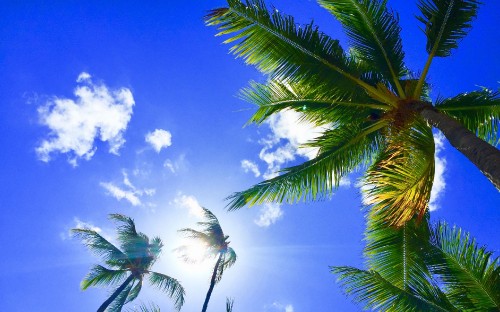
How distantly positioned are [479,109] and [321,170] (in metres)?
3.71

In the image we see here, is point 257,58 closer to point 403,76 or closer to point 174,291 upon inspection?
point 403,76

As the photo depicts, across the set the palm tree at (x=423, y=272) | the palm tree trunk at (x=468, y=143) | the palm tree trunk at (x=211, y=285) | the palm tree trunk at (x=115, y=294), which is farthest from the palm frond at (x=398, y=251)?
the palm tree trunk at (x=115, y=294)

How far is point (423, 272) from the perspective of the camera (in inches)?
301

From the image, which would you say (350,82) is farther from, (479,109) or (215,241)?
(215,241)

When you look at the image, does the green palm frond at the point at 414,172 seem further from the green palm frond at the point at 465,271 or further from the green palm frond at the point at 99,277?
the green palm frond at the point at 99,277

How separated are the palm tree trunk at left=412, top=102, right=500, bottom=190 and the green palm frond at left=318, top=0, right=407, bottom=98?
1.61 meters

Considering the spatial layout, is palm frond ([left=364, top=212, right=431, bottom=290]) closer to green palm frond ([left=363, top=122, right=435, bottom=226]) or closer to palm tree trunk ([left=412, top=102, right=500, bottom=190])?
green palm frond ([left=363, top=122, right=435, bottom=226])

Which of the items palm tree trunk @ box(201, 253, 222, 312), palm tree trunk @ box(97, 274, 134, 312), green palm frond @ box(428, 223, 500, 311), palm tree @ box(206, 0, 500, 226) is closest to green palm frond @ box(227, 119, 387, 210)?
palm tree @ box(206, 0, 500, 226)

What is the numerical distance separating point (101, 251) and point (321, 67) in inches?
533

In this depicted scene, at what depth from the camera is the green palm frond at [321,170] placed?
25.6 feet

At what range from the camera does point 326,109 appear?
8656 millimetres

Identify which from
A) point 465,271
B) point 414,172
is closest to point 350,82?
point 414,172

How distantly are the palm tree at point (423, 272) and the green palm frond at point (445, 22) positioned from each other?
143 inches

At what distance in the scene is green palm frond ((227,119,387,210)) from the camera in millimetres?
7801
